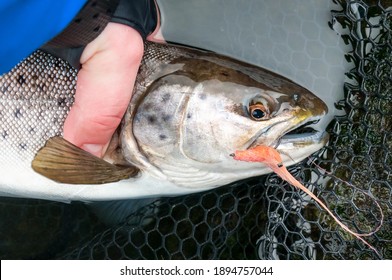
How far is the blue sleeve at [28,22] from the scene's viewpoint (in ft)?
4.37

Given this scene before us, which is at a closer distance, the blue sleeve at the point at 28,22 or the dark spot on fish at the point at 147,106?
the blue sleeve at the point at 28,22

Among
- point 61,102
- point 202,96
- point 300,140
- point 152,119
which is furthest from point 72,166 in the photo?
point 300,140

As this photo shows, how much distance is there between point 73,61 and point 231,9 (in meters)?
0.88

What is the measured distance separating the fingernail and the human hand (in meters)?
0.02

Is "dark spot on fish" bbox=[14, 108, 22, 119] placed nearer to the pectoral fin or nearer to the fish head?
the pectoral fin

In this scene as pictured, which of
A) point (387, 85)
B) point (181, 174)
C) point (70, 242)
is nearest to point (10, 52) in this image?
point (181, 174)

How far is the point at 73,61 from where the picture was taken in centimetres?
186

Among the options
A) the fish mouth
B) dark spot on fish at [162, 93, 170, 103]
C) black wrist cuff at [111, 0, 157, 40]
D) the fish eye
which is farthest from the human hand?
the fish mouth

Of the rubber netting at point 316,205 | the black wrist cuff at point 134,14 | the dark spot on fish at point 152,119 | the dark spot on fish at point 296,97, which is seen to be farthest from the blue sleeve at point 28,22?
the rubber netting at point 316,205

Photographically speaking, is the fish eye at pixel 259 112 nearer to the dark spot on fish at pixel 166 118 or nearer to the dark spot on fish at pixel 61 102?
the dark spot on fish at pixel 166 118

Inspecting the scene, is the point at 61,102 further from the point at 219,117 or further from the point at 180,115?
the point at 219,117

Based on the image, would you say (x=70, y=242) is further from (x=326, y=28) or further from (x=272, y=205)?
(x=326, y=28)

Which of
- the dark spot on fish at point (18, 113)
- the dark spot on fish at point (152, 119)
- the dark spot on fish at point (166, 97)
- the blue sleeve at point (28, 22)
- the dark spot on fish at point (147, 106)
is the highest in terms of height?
the blue sleeve at point (28, 22)

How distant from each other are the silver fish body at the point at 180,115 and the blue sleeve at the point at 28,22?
1.75 ft
